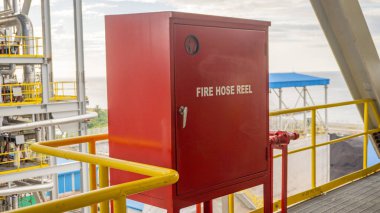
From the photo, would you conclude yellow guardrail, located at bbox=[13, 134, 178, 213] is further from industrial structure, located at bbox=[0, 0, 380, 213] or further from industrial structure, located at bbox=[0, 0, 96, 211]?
industrial structure, located at bbox=[0, 0, 96, 211]

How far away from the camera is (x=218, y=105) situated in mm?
2738

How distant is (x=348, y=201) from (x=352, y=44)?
2.01 meters

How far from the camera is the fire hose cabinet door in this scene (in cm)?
252

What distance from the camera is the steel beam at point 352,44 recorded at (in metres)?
5.30

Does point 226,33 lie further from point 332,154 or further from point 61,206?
point 332,154

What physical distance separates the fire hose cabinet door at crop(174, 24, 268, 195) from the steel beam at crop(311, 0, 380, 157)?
264cm

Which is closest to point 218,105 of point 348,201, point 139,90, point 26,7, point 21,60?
point 139,90

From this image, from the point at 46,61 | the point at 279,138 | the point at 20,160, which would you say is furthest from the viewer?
the point at 20,160

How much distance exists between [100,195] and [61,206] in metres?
0.18

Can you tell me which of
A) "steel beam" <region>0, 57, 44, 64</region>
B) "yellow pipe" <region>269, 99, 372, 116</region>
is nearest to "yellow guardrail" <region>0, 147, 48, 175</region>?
"steel beam" <region>0, 57, 44, 64</region>

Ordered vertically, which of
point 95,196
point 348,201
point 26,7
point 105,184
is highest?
point 26,7

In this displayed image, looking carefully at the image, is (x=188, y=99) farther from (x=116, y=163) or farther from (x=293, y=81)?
(x=293, y=81)

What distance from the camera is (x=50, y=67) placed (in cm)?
1136

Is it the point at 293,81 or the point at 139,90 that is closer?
the point at 139,90
